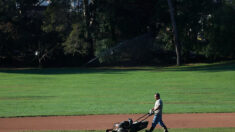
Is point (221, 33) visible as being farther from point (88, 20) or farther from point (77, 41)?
point (77, 41)

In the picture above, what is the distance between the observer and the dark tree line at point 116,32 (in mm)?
56562

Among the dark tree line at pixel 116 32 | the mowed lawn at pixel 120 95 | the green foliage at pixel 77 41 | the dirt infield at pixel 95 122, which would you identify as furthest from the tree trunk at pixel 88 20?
the dirt infield at pixel 95 122

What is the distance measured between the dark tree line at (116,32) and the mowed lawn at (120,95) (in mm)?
17066

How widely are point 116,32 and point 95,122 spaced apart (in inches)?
1799

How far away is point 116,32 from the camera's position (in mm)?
62500

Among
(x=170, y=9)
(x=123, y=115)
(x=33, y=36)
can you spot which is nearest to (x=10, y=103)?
(x=123, y=115)

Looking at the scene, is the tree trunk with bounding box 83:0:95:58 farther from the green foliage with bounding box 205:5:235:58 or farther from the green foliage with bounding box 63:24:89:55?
the green foliage with bounding box 205:5:235:58

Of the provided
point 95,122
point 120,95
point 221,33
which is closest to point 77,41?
point 221,33

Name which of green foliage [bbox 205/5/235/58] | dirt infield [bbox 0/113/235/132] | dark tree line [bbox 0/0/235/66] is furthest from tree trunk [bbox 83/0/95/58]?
dirt infield [bbox 0/113/235/132]

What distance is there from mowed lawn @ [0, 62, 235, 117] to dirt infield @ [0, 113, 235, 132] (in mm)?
1284

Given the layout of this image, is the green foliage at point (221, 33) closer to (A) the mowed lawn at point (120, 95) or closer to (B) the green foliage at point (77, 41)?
(A) the mowed lawn at point (120, 95)

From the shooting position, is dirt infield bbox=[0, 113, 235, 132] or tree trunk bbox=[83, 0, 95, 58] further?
tree trunk bbox=[83, 0, 95, 58]

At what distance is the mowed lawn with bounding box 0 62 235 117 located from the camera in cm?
2120

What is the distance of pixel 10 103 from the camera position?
78.7 ft
